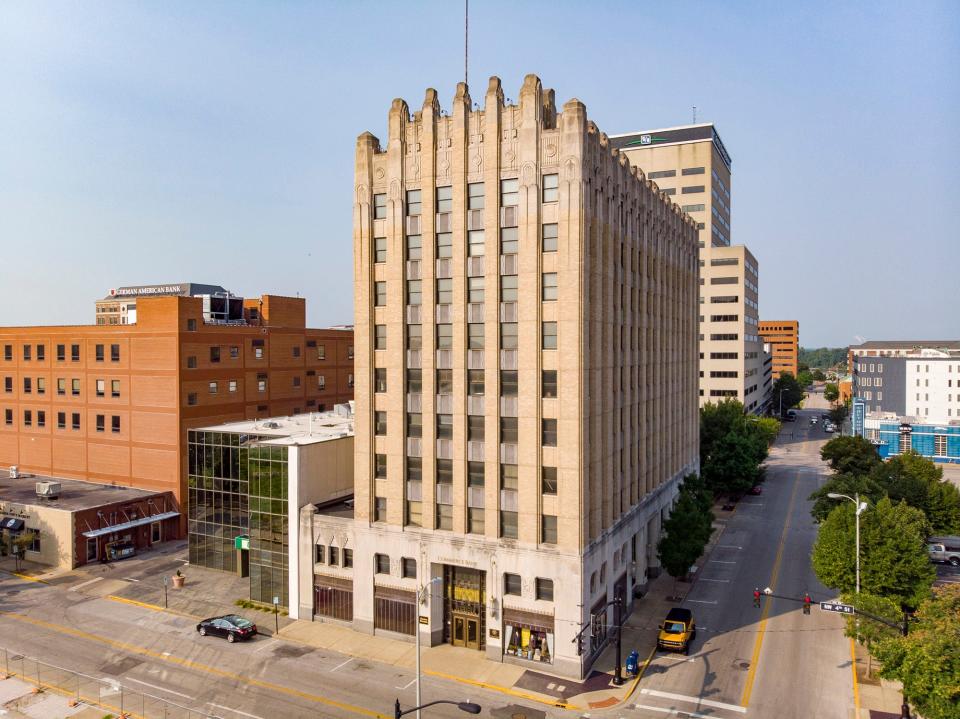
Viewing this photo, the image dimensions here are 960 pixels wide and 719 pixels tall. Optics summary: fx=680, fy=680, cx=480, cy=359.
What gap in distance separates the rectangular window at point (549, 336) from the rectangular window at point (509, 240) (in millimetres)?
4709

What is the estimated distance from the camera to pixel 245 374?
2795 inches

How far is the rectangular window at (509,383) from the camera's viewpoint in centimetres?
3891

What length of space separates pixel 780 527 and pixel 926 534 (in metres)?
17.8

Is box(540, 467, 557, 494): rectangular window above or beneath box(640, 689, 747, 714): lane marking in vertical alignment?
above

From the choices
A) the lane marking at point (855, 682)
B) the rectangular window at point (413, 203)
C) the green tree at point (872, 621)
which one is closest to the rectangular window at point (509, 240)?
the rectangular window at point (413, 203)

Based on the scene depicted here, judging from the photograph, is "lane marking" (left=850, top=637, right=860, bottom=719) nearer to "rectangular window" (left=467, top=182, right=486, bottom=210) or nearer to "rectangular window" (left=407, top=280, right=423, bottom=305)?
"rectangular window" (left=407, top=280, right=423, bottom=305)

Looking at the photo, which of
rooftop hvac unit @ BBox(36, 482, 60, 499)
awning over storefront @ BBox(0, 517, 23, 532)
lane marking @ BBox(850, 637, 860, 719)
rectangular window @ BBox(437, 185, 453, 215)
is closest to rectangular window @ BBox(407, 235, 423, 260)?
rectangular window @ BBox(437, 185, 453, 215)

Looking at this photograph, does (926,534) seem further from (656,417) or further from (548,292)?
(548,292)

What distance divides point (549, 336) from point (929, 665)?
22.5 meters

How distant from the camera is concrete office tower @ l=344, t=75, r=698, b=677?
A: 37.5 metres

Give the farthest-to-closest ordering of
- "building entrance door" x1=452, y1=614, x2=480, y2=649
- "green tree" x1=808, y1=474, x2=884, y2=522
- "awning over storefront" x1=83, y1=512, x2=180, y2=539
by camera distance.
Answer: "awning over storefront" x1=83, y1=512, x2=180, y2=539 < "green tree" x1=808, y1=474, x2=884, y2=522 < "building entrance door" x1=452, y1=614, x2=480, y2=649

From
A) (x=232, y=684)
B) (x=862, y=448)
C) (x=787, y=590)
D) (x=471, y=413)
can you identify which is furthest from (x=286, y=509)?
(x=862, y=448)

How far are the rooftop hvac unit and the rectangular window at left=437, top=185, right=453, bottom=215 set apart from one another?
4505 centimetres

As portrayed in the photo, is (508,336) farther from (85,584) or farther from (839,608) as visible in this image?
(85,584)
